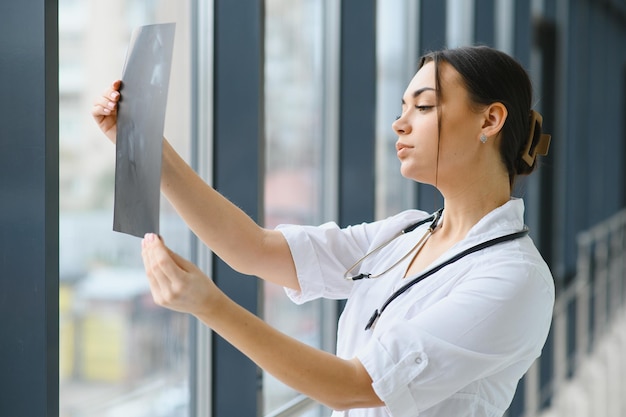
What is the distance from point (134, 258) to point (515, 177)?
2.76 feet

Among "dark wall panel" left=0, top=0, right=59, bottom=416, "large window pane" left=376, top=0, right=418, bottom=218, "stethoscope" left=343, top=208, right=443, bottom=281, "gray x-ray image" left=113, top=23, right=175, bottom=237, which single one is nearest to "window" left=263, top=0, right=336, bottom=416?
"large window pane" left=376, top=0, right=418, bottom=218

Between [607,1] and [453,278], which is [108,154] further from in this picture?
[607,1]

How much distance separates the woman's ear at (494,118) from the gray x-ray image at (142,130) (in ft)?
2.09

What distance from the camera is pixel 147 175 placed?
1110 millimetres

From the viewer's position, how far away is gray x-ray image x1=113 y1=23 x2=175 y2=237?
1.10 m

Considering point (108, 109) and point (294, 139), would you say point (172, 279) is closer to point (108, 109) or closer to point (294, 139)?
point (108, 109)

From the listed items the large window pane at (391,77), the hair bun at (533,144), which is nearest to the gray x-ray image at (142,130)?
the hair bun at (533,144)

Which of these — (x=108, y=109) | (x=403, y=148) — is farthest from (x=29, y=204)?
(x=403, y=148)

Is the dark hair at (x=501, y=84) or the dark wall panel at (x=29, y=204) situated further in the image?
the dark hair at (x=501, y=84)

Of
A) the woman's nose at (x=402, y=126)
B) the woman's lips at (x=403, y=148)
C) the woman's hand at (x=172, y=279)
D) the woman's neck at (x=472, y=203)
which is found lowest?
the woman's hand at (x=172, y=279)

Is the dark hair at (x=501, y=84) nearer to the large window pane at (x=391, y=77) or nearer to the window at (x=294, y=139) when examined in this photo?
the window at (x=294, y=139)

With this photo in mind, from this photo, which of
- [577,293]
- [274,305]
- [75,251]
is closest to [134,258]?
[75,251]

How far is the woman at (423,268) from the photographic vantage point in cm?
121

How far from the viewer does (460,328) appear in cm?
130
